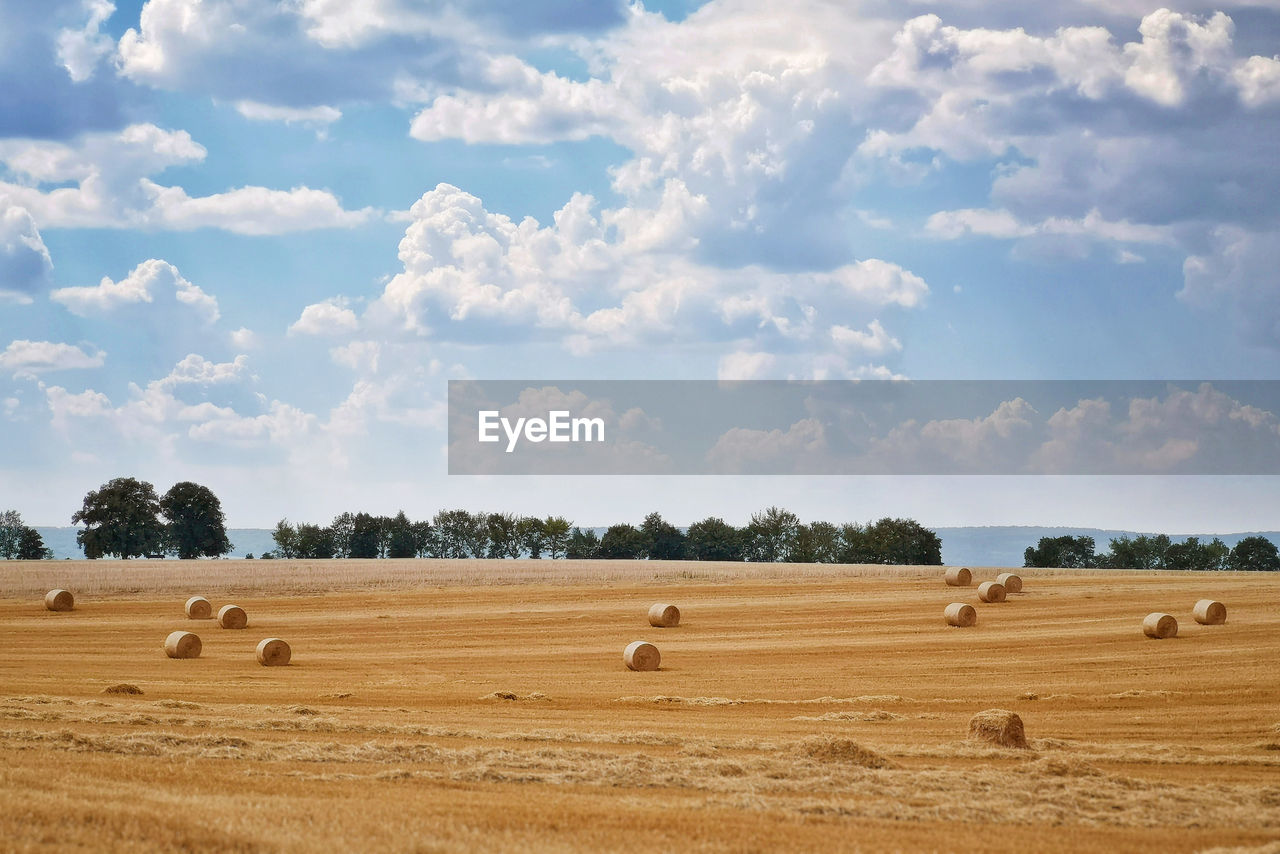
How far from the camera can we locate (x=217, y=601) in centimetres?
5075

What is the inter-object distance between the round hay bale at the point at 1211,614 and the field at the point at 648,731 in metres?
0.39

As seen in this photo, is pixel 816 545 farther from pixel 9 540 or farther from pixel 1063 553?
pixel 9 540

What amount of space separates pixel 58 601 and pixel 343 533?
303ft

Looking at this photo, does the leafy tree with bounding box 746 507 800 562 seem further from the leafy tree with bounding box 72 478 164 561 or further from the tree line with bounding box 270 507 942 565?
the leafy tree with bounding box 72 478 164 561

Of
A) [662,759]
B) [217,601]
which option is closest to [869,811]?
[662,759]

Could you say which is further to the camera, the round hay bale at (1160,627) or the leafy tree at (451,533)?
the leafy tree at (451,533)

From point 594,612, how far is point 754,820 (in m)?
34.2

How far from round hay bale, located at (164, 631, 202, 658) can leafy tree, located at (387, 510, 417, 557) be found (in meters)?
107

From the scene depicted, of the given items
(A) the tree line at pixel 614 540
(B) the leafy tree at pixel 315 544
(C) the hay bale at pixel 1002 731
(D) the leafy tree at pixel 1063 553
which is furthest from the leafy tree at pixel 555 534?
(C) the hay bale at pixel 1002 731

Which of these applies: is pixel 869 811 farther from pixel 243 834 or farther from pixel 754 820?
pixel 243 834

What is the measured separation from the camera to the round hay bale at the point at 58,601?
46.4 metres

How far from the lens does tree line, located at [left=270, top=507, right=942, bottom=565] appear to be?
121 metres

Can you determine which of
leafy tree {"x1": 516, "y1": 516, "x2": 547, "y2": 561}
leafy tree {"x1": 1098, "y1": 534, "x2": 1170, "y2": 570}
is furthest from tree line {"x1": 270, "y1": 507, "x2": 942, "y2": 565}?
leafy tree {"x1": 1098, "y1": 534, "x2": 1170, "y2": 570}

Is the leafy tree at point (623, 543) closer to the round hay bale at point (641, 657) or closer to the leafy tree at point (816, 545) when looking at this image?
the leafy tree at point (816, 545)
